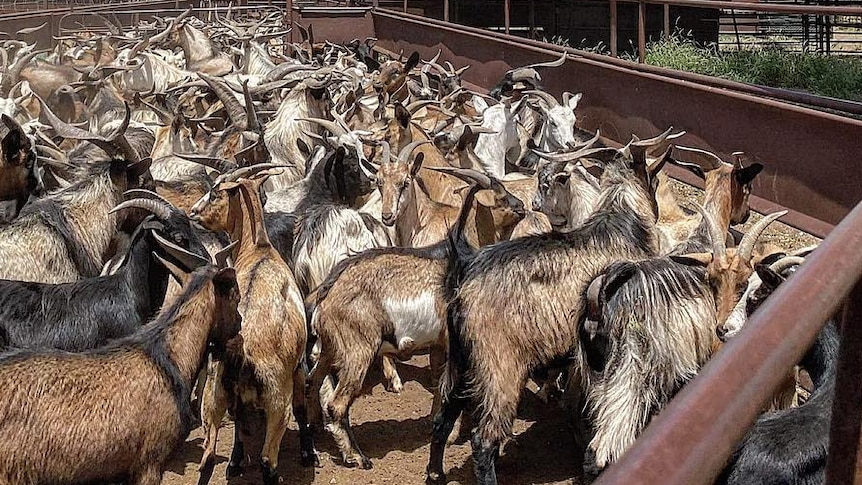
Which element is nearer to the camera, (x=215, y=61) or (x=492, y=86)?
(x=492, y=86)

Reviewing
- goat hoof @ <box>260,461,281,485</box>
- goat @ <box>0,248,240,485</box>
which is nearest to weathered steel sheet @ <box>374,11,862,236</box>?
goat hoof @ <box>260,461,281,485</box>

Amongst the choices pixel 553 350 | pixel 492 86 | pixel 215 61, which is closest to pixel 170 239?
pixel 553 350

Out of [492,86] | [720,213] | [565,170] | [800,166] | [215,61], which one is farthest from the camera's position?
[215,61]

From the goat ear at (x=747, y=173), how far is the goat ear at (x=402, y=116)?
281cm

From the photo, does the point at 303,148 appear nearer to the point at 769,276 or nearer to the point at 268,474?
the point at 268,474

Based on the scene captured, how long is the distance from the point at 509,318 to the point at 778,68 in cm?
801

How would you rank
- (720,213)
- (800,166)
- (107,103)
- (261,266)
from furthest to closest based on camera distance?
Answer: 1. (107,103)
2. (800,166)
3. (720,213)
4. (261,266)

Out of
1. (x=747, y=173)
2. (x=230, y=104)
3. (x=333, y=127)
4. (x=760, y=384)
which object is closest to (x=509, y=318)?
(x=747, y=173)

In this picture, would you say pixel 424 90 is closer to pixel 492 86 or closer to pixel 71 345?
pixel 492 86

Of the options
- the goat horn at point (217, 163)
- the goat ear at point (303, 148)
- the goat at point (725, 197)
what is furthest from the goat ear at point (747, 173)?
the goat ear at point (303, 148)

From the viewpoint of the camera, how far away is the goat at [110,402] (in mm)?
3045

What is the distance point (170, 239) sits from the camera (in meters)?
4.21

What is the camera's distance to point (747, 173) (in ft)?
16.5

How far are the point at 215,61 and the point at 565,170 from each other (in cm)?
810
